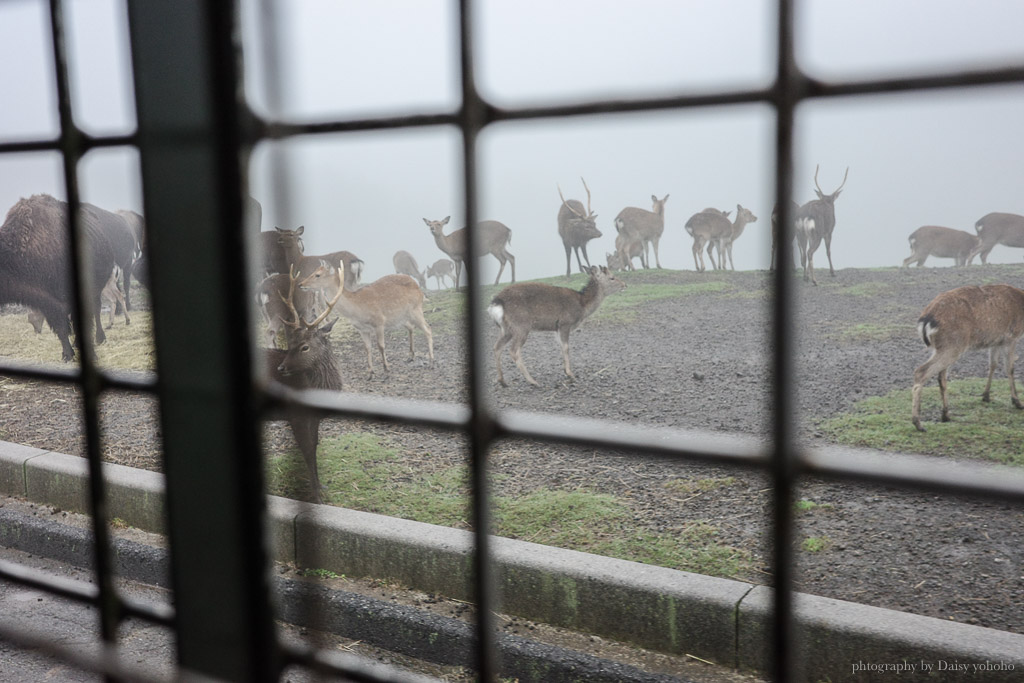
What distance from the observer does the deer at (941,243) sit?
3.86 m

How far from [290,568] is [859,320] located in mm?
3404

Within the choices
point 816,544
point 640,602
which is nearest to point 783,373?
point 640,602

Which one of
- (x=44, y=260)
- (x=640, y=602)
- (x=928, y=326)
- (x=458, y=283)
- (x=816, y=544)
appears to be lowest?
(x=816, y=544)

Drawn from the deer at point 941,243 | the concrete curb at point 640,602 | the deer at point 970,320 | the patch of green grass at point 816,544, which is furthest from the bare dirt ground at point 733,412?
the deer at point 970,320

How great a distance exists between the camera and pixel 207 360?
465 mm

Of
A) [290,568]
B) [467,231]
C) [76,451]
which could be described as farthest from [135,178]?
[76,451]

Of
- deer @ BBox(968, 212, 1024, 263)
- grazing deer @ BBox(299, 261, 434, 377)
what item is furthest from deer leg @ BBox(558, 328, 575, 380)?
deer @ BBox(968, 212, 1024, 263)

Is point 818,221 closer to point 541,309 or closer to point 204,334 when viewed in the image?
point 541,309

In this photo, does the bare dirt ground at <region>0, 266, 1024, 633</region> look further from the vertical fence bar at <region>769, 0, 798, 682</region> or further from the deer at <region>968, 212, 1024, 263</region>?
the vertical fence bar at <region>769, 0, 798, 682</region>

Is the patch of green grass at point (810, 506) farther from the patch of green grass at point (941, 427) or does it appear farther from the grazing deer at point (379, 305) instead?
the grazing deer at point (379, 305)

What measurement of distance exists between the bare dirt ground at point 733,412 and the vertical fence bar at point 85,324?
144mm

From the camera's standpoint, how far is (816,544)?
6.59 feet

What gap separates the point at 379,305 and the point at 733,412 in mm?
1680

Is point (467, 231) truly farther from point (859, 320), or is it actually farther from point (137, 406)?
point (859, 320)
